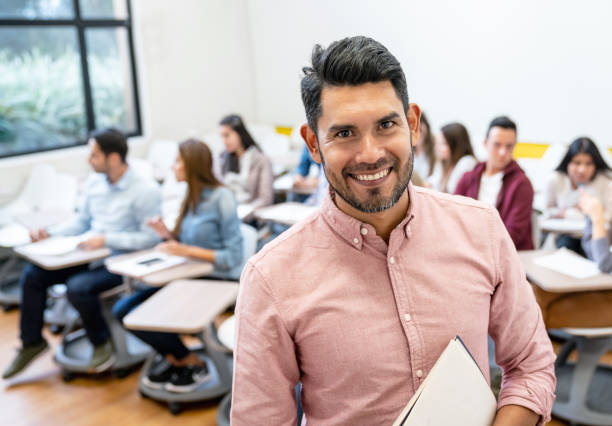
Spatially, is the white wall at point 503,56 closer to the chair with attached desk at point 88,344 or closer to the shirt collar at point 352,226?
the chair with attached desk at point 88,344

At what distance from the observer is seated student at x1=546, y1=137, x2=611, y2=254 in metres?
3.95

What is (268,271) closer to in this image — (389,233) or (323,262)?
(323,262)

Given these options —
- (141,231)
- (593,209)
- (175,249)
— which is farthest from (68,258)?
(593,209)

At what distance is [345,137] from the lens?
1052 millimetres

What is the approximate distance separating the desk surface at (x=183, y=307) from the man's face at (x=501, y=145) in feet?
4.98

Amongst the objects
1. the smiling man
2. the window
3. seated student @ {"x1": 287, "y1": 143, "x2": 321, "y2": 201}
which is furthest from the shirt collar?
the window

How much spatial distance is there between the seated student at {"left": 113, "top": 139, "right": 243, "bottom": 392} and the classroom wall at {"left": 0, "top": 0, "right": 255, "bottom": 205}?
3.07 m

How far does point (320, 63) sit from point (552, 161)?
4420 millimetres

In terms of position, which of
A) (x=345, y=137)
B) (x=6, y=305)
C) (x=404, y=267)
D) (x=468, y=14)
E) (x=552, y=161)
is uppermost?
(x=468, y=14)

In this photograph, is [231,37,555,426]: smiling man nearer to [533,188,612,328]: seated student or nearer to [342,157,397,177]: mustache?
[342,157,397,177]: mustache

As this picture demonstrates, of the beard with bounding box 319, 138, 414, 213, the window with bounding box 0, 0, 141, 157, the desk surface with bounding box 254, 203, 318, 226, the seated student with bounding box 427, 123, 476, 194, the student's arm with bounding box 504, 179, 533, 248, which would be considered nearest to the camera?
the beard with bounding box 319, 138, 414, 213

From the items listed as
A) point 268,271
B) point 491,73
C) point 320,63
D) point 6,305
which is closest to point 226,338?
point 268,271

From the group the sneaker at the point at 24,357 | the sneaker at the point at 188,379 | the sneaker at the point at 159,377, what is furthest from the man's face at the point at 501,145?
the sneaker at the point at 24,357

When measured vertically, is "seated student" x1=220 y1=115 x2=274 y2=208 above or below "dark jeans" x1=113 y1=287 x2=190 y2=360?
above
